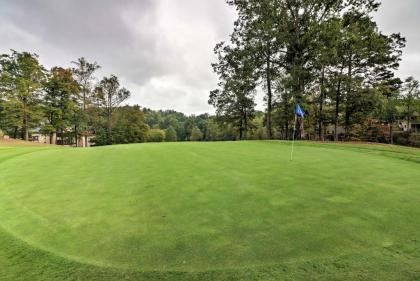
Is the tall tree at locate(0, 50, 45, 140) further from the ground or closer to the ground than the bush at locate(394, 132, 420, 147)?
further from the ground

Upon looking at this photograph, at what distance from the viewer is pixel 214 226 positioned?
169 inches

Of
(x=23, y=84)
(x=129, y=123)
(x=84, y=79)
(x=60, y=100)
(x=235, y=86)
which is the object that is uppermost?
(x=84, y=79)

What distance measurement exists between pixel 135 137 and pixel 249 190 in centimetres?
4713

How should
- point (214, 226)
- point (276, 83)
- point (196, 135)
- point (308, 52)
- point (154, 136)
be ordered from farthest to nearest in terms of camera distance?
point (196, 135) → point (154, 136) → point (276, 83) → point (308, 52) → point (214, 226)

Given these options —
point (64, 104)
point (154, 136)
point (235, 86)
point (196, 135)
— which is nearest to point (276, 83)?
point (235, 86)

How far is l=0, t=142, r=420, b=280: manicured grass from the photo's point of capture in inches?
125

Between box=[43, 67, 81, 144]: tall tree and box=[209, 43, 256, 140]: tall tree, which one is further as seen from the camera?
box=[43, 67, 81, 144]: tall tree

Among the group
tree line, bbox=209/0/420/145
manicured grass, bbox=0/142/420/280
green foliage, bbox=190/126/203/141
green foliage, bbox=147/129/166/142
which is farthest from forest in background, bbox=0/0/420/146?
green foliage, bbox=190/126/203/141

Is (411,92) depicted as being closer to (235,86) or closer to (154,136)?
(235,86)

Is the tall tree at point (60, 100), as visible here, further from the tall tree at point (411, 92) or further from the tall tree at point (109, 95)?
the tall tree at point (411, 92)

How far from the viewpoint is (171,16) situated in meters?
22.5

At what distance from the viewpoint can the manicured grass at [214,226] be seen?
3.17 meters

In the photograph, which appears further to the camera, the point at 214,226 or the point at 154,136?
the point at 154,136

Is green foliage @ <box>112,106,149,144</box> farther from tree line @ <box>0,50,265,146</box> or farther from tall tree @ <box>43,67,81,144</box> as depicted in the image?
tall tree @ <box>43,67,81,144</box>
